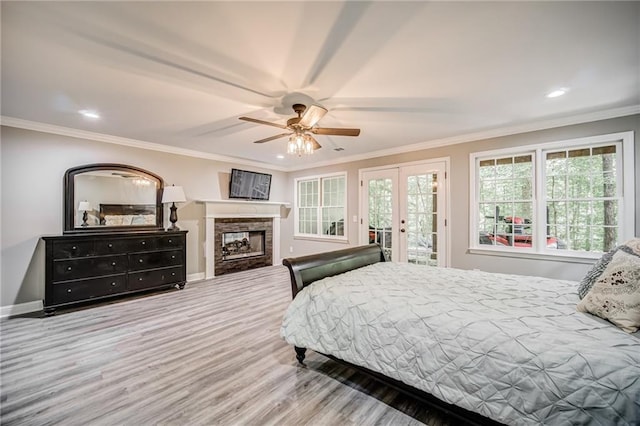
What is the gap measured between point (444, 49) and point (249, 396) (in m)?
2.98

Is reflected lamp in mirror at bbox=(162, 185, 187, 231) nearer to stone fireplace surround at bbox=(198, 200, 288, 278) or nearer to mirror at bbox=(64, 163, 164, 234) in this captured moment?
mirror at bbox=(64, 163, 164, 234)

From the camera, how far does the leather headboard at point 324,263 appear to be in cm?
236

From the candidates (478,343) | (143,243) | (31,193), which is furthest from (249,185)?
(478,343)

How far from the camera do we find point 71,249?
351 centimetres

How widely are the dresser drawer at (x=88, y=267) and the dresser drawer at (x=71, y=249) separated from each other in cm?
7

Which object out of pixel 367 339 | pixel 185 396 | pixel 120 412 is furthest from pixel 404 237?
pixel 120 412

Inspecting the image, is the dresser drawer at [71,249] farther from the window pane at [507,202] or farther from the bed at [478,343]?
the window pane at [507,202]

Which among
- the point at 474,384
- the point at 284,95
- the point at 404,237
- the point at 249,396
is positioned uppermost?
the point at 284,95

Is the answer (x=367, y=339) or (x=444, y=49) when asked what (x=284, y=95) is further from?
(x=367, y=339)

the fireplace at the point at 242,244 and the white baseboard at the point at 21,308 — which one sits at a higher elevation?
the fireplace at the point at 242,244

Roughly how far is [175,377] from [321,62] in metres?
2.82

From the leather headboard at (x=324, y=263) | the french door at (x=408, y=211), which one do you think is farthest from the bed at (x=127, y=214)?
the french door at (x=408, y=211)

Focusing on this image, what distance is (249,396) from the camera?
1.90 m

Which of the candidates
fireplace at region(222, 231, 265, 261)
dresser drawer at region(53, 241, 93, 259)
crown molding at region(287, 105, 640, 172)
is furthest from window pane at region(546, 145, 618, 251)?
dresser drawer at region(53, 241, 93, 259)
